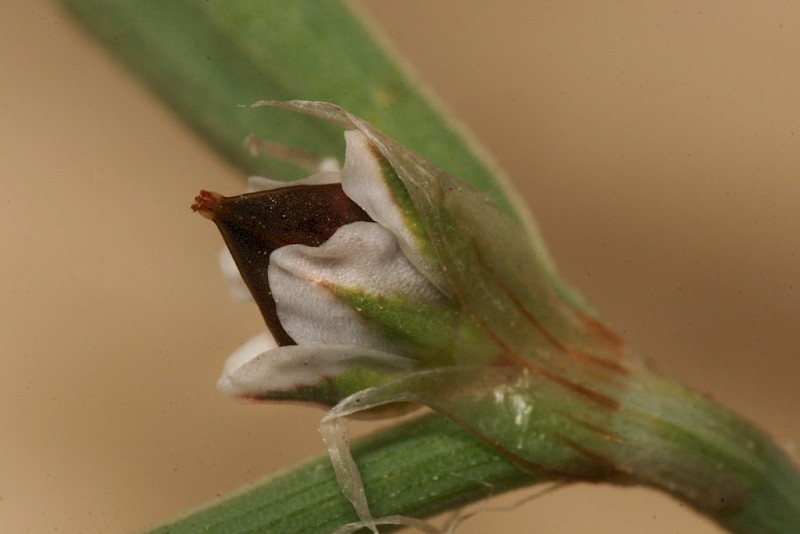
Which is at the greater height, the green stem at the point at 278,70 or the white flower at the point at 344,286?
the green stem at the point at 278,70

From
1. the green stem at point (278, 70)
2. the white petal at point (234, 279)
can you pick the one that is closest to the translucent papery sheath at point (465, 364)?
the white petal at point (234, 279)

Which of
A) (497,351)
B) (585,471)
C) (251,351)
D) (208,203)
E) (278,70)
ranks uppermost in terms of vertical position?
(278,70)

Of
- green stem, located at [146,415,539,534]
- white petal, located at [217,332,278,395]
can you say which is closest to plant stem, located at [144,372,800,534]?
green stem, located at [146,415,539,534]

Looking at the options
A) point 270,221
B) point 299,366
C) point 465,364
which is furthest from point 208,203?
point 465,364

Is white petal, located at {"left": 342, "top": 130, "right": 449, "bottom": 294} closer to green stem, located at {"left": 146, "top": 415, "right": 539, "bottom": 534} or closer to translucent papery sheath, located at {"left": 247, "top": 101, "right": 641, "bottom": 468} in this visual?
translucent papery sheath, located at {"left": 247, "top": 101, "right": 641, "bottom": 468}

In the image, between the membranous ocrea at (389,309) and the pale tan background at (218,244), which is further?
the pale tan background at (218,244)

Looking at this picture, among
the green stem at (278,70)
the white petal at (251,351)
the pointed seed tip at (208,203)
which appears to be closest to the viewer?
the pointed seed tip at (208,203)

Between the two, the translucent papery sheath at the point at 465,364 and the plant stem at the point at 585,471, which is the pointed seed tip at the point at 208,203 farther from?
the plant stem at the point at 585,471

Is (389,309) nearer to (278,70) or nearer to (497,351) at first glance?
(497,351)

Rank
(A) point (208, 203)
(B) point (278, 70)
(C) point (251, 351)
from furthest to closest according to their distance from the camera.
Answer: (B) point (278, 70), (C) point (251, 351), (A) point (208, 203)
